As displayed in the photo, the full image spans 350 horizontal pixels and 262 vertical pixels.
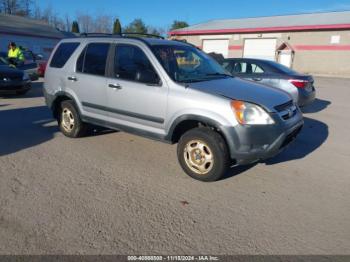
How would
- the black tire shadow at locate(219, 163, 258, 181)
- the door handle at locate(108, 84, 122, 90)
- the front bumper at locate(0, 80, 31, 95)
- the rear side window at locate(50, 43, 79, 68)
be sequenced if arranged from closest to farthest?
1. the black tire shadow at locate(219, 163, 258, 181)
2. the door handle at locate(108, 84, 122, 90)
3. the rear side window at locate(50, 43, 79, 68)
4. the front bumper at locate(0, 80, 31, 95)

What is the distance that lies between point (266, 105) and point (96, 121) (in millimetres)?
2893

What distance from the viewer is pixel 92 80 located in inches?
205

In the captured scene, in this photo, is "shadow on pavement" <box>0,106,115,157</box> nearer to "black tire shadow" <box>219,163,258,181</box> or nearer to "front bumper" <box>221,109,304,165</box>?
"black tire shadow" <box>219,163,258,181</box>

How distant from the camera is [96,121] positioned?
539cm

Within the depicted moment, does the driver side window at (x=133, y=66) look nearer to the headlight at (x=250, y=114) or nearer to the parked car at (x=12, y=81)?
the headlight at (x=250, y=114)

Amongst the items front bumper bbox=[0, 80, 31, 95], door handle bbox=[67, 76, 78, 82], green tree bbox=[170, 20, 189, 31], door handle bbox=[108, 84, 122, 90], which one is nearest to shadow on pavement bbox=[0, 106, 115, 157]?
door handle bbox=[67, 76, 78, 82]

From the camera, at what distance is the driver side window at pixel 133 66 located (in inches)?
177

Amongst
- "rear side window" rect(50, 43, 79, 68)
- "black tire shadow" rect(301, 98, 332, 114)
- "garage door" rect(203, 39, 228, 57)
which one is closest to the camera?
"rear side window" rect(50, 43, 79, 68)

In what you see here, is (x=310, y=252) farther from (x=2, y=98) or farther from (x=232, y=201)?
(x=2, y=98)

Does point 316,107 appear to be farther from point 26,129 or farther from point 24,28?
point 24,28

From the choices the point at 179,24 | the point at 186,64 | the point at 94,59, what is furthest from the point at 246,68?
the point at 179,24

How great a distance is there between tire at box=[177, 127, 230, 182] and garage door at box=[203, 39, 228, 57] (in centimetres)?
3464

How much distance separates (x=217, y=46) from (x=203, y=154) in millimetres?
35735

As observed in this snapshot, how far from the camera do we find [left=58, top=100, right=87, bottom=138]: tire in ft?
18.9
